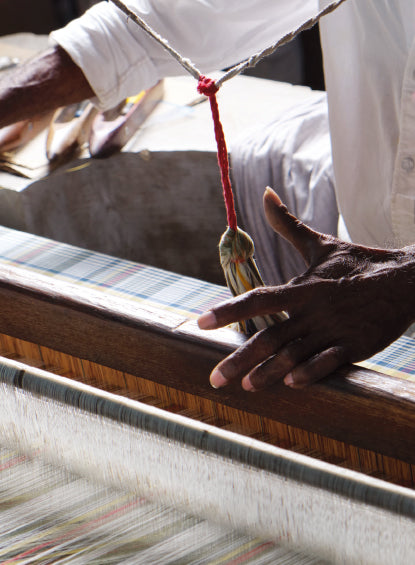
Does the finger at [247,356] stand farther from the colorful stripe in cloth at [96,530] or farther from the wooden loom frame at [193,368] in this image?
the colorful stripe in cloth at [96,530]

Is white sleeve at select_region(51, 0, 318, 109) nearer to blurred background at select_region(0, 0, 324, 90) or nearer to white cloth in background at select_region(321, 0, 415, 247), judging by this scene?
white cloth in background at select_region(321, 0, 415, 247)

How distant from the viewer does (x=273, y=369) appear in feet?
2.52

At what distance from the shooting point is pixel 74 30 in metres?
1.66

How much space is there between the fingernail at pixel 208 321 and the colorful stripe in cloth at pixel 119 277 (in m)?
0.37

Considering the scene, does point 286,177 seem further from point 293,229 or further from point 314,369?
point 314,369

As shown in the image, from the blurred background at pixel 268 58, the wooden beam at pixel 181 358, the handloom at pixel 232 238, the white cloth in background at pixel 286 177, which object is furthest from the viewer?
the blurred background at pixel 268 58

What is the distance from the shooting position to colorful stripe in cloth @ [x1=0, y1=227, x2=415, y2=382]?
123 centimetres

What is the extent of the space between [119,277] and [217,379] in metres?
0.60

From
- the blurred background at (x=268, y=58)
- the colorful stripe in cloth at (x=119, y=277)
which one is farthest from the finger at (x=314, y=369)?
the blurred background at (x=268, y=58)

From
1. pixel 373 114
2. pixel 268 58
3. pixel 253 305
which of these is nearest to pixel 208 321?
pixel 253 305

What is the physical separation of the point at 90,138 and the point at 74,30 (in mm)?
334

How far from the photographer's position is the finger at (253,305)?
2.58 ft

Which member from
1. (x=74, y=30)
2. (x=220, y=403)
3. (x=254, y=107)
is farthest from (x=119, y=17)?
(x=220, y=403)

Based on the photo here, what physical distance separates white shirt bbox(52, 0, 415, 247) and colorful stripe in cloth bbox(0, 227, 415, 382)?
0.44 metres
